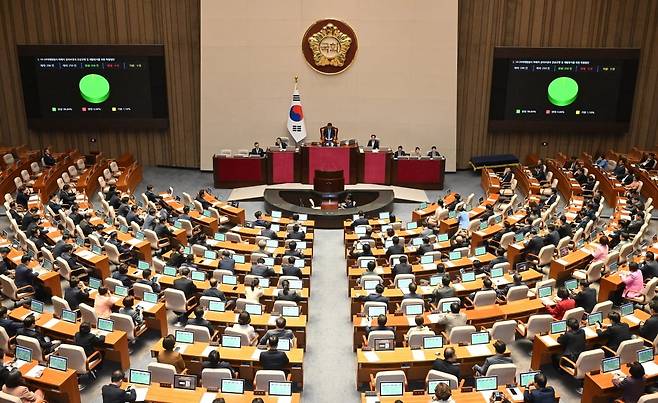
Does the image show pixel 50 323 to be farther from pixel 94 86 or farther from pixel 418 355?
pixel 94 86

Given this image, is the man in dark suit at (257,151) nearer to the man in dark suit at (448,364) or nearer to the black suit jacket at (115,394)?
the man in dark suit at (448,364)

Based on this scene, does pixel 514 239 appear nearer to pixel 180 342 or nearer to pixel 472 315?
pixel 472 315

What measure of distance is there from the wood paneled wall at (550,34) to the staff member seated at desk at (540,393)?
17.2 m

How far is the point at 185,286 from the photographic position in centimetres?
1202

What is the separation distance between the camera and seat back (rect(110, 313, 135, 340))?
1064cm

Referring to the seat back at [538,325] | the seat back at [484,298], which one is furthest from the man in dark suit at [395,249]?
the seat back at [538,325]

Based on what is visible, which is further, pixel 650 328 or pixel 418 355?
pixel 650 328

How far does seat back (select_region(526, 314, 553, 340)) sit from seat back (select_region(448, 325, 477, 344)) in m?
1.21

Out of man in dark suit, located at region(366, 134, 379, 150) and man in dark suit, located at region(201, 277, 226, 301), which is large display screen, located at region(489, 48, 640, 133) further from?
man in dark suit, located at region(201, 277, 226, 301)

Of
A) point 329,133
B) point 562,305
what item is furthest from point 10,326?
point 329,133

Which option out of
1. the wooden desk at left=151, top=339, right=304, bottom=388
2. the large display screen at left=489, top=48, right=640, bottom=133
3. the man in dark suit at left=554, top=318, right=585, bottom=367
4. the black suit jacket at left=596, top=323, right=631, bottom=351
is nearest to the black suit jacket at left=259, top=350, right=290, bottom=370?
the wooden desk at left=151, top=339, right=304, bottom=388

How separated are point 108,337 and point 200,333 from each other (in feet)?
5.19

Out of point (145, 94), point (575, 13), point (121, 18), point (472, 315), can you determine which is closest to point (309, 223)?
point (472, 315)

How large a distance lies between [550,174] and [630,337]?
1162cm
